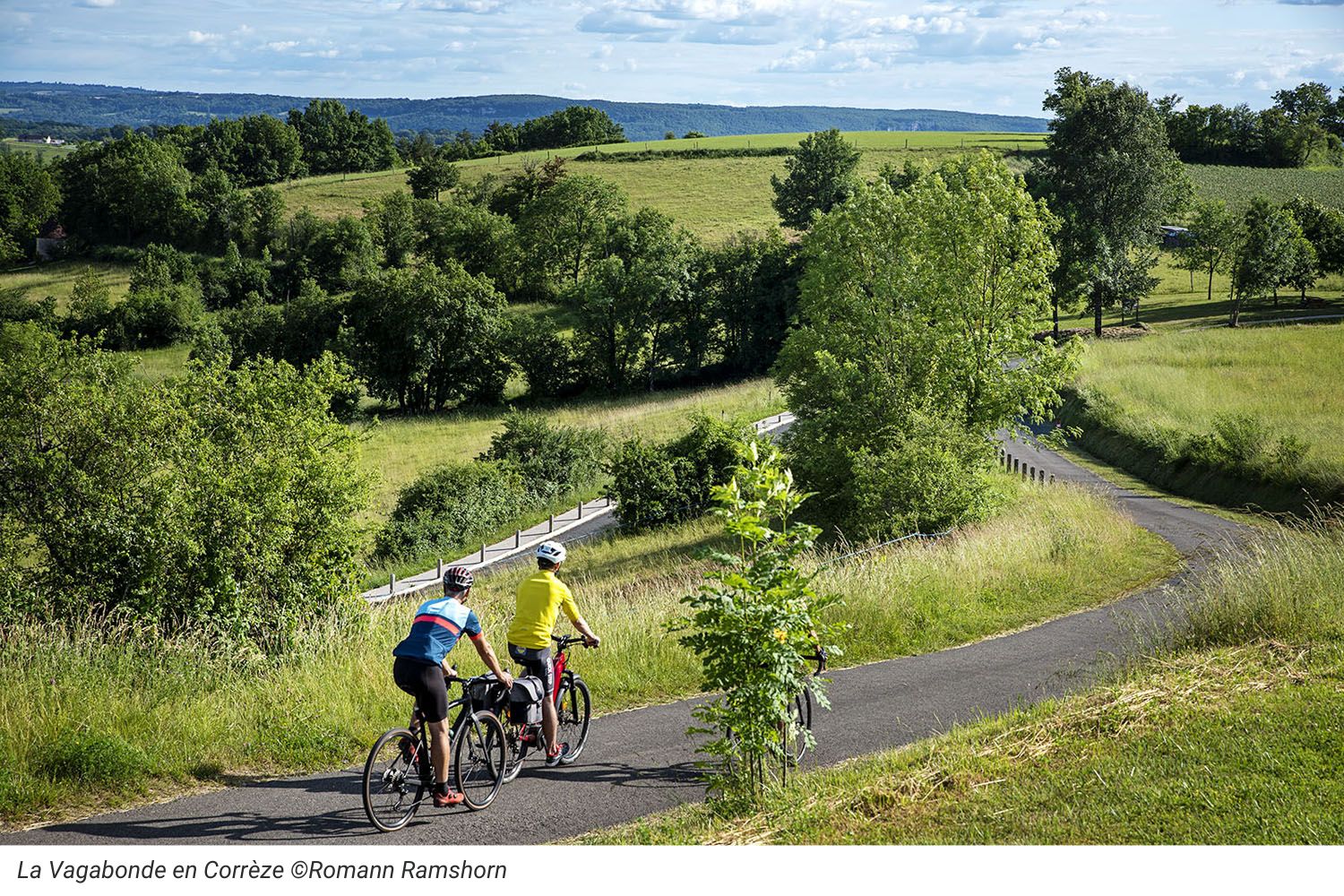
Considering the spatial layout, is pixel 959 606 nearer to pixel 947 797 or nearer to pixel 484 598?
pixel 947 797

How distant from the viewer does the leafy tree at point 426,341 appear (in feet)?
203

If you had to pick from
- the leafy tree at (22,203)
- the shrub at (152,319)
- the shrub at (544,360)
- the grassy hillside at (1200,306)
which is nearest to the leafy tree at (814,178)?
the grassy hillside at (1200,306)

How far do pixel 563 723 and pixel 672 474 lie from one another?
2269 cm

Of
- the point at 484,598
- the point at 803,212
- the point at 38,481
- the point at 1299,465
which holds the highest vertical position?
the point at 803,212

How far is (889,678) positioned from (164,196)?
10294 cm

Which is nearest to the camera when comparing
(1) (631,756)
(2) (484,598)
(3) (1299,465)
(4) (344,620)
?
(1) (631,756)

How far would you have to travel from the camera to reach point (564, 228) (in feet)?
270

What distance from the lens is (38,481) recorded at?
45.0ft

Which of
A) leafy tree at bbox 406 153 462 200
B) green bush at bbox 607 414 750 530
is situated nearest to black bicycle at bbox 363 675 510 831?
green bush at bbox 607 414 750 530

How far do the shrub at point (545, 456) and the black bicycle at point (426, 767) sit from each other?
98.2ft

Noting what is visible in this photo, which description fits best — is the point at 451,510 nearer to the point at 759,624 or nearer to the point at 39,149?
the point at 759,624

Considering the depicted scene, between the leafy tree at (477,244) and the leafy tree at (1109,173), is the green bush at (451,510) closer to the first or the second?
the leafy tree at (1109,173)

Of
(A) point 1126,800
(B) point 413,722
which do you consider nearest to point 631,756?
(B) point 413,722

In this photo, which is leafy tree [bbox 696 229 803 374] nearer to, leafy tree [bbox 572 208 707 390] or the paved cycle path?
leafy tree [bbox 572 208 707 390]
